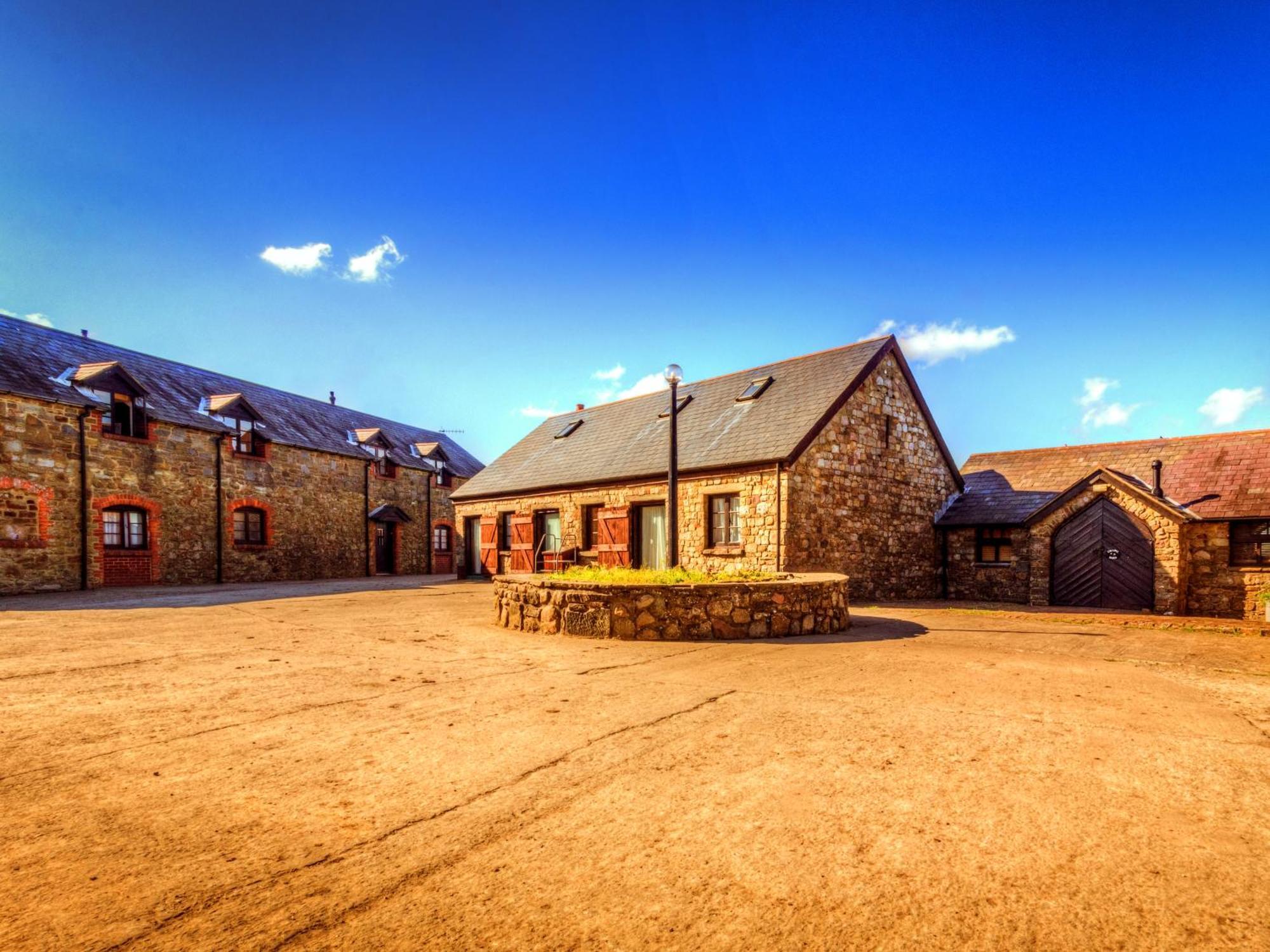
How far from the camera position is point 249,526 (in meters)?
23.7

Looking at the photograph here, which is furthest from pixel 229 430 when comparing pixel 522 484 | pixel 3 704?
pixel 3 704

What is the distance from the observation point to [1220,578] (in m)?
15.0

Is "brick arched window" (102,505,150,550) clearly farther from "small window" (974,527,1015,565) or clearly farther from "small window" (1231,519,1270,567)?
"small window" (1231,519,1270,567)

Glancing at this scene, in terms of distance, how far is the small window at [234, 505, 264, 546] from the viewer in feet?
76.0

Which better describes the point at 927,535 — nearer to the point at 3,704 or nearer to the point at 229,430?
the point at 3,704

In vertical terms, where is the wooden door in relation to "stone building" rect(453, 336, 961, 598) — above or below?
below

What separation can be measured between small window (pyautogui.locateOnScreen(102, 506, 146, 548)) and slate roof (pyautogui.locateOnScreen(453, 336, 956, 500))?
381 inches

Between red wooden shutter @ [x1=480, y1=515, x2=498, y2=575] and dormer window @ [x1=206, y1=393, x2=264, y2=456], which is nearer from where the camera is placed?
red wooden shutter @ [x1=480, y1=515, x2=498, y2=575]

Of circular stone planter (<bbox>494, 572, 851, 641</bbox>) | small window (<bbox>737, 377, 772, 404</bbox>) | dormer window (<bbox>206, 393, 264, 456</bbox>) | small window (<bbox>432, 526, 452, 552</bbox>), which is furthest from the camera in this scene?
small window (<bbox>432, 526, 452, 552</bbox>)

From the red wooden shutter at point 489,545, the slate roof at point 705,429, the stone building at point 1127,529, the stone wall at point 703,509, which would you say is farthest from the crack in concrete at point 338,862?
the red wooden shutter at point 489,545

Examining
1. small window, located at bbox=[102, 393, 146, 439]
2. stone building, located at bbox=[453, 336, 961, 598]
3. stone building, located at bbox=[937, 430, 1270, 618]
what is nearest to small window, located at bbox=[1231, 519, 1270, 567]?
stone building, located at bbox=[937, 430, 1270, 618]

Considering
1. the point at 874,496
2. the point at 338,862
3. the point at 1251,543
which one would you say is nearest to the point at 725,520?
the point at 874,496

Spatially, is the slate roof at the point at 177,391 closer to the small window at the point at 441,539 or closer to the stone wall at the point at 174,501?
the stone wall at the point at 174,501

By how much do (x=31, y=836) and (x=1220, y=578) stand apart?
20.4m
